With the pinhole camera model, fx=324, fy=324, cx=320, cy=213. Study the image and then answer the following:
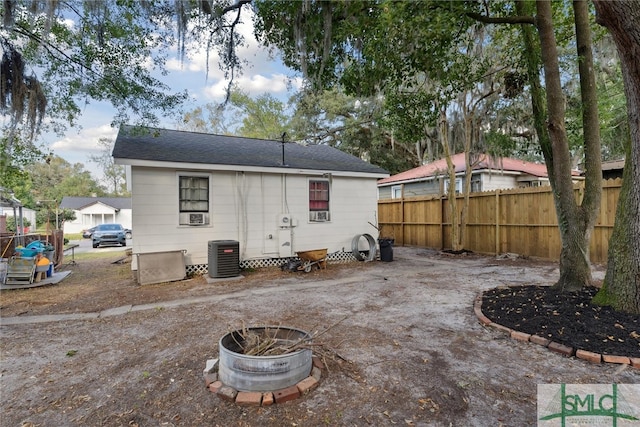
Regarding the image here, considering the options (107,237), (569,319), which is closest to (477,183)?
(569,319)

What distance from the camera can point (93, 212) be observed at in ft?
105

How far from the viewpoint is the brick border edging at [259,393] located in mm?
2301

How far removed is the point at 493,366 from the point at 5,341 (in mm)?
5278

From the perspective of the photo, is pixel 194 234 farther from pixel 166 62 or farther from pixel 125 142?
pixel 166 62

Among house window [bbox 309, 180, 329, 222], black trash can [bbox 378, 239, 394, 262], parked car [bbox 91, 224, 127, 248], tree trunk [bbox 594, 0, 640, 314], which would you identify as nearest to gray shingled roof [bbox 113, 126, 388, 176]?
house window [bbox 309, 180, 329, 222]

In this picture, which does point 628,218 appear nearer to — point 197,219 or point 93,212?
point 197,219

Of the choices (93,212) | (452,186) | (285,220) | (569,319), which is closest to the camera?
(569,319)

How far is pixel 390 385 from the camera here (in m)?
2.59

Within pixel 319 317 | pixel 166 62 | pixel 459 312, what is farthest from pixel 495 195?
pixel 166 62

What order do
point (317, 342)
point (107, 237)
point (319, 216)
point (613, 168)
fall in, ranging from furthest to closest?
point (107, 237), point (613, 168), point (319, 216), point (317, 342)

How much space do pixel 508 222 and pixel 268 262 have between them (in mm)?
7038

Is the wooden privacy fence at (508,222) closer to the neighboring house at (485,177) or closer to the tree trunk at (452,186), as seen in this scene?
the tree trunk at (452,186)

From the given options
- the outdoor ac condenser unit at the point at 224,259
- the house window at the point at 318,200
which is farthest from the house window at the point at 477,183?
the outdoor ac condenser unit at the point at 224,259

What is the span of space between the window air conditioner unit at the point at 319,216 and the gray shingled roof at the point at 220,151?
125 cm
